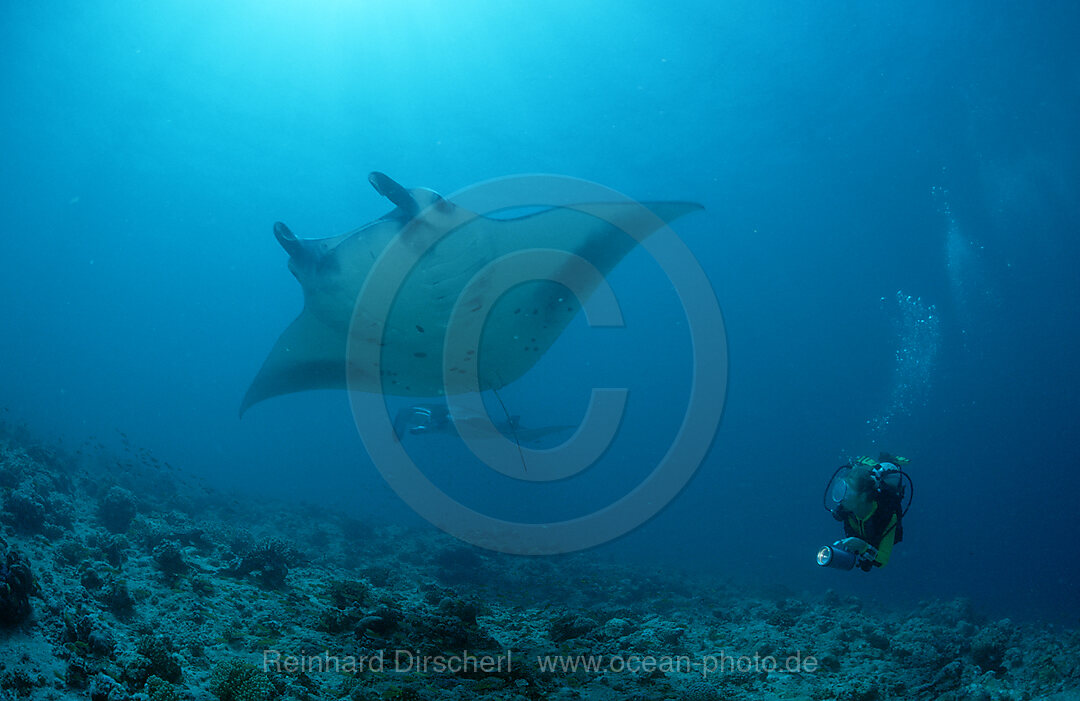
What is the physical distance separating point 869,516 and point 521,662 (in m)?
3.77

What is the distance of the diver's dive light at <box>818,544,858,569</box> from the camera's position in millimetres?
4734

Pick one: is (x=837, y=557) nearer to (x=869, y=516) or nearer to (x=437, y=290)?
(x=869, y=516)

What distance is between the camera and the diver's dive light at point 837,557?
4734mm

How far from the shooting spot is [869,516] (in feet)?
16.2

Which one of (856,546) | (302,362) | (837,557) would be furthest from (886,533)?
(302,362)

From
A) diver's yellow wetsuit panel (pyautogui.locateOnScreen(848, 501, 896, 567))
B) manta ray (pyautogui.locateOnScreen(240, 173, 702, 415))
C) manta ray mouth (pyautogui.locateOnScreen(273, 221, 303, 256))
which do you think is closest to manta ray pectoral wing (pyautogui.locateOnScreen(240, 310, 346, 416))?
manta ray (pyautogui.locateOnScreen(240, 173, 702, 415))

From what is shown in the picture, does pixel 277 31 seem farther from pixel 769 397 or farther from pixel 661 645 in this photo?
pixel 769 397

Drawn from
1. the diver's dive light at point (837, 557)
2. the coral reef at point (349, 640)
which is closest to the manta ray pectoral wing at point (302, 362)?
the coral reef at point (349, 640)

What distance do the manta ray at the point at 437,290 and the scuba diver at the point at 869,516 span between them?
3.44m

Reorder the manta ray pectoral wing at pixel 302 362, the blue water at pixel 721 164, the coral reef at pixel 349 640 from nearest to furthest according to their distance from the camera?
1. the coral reef at pixel 349 640
2. the manta ray pectoral wing at pixel 302 362
3. the blue water at pixel 721 164

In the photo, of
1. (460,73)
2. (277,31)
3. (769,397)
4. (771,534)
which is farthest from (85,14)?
(769,397)

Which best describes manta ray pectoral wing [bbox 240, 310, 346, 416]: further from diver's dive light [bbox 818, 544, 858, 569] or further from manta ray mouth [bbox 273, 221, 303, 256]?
diver's dive light [bbox 818, 544, 858, 569]

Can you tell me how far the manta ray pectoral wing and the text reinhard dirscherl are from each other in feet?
12.8

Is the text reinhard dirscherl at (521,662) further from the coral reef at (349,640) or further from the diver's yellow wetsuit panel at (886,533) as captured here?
the diver's yellow wetsuit panel at (886,533)
